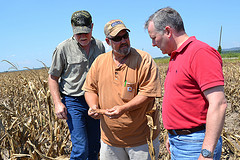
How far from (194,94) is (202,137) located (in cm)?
29

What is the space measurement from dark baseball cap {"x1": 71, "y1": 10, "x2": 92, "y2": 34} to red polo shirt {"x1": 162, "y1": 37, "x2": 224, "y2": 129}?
1185 mm

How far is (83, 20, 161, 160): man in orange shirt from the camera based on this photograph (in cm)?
199

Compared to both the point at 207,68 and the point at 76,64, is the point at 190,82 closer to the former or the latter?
the point at 207,68

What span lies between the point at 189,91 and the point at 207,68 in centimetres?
22

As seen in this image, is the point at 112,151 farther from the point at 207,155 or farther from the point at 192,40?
the point at 192,40

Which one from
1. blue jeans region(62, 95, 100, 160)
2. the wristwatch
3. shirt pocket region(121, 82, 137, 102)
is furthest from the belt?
blue jeans region(62, 95, 100, 160)

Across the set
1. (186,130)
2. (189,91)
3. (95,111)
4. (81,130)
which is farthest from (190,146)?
(81,130)

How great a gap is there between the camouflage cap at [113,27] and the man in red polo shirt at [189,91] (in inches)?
13.5

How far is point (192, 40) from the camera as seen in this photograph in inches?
59.4

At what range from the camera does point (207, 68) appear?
50.7 inches

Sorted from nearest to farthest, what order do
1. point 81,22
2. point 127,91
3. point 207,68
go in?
point 207,68 < point 127,91 < point 81,22

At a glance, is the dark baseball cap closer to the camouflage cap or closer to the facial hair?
the camouflage cap

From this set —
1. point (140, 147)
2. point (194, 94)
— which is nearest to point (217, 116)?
point (194, 94)

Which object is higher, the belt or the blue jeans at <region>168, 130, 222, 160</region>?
the belt
